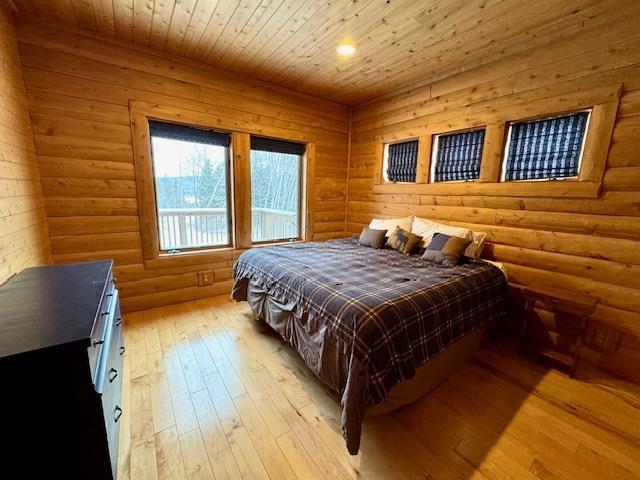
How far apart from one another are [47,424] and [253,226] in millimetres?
2925

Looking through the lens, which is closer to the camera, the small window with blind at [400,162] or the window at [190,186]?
the window at [190,186]

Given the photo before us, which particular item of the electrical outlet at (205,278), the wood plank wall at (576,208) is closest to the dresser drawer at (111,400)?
the electrical outlet at (205,278)

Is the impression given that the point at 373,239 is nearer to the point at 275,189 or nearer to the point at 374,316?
the point at 275,189

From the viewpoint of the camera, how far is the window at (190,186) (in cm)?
297

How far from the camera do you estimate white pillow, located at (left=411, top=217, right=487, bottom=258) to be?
2.57 meters

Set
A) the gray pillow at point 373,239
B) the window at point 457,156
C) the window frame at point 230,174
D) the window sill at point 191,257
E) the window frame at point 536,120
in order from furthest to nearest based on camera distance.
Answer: the gray pillow at point 373,239
the window sill at point 191,257
the window at point 457,156
the window frame at point 230,174
the window frame at point 536,120

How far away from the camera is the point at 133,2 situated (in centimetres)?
200

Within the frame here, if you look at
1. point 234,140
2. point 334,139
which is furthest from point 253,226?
point 334,139

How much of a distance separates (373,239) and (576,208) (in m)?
1.77

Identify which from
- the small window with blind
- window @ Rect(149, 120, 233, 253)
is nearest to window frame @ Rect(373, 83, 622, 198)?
the small window with blind

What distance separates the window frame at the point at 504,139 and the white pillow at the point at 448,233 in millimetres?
410

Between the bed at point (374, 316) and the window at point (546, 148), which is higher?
the window at point (546, 148)

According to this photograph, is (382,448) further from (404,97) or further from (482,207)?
(404,97)

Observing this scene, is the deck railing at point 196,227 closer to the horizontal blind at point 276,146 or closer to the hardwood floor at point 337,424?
the horizontal blind at point 276,146
